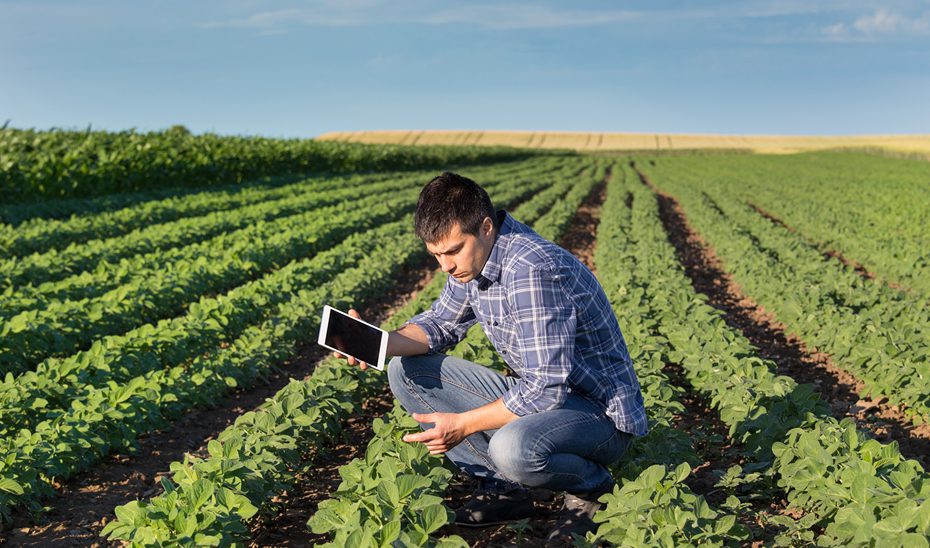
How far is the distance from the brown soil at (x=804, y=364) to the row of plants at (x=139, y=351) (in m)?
5.07

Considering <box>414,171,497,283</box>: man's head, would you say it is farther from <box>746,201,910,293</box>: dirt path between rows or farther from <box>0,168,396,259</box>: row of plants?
<box>0,168,396,259</box>: row of plants

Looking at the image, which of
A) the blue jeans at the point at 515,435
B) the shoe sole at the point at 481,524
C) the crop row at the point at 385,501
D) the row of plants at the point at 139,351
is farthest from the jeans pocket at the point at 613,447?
the row of plants at the point at 139,351

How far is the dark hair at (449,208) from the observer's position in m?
3.46

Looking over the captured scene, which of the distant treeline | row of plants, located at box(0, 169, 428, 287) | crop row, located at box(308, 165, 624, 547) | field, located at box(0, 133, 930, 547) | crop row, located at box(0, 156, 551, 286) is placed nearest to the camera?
crop row, located at box(308, 165, 624, 547)

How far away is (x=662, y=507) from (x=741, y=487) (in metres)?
1.44

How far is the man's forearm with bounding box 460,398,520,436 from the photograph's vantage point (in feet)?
12.1

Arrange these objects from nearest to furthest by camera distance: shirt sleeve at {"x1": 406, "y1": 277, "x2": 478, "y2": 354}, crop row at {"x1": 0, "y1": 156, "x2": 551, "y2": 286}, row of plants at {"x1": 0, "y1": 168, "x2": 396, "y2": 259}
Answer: shirt sleeve at {"x1": 406, "y1": 277, "x2": 478, "y2": 354}
crop row at {"x1": 0, "y1": 156, "x2": 551, "y2": 286}
row of plants at {"x1": 0, "y1": 168, "x2": 396, "y2": 259}

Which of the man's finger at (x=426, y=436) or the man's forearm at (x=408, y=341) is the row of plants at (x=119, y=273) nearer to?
the man's forearm at (x=408, y=341)

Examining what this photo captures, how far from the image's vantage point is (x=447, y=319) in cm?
430

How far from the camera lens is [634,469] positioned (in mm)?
4074

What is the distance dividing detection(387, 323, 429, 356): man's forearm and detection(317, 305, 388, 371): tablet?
0.50 ft

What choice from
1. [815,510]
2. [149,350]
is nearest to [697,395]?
[815,510]

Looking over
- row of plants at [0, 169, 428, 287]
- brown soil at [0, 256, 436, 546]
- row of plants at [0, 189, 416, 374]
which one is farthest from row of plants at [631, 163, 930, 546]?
row of plants at [0, 169, 428, 287]

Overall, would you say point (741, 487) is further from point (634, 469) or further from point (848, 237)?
point (848, 237)
